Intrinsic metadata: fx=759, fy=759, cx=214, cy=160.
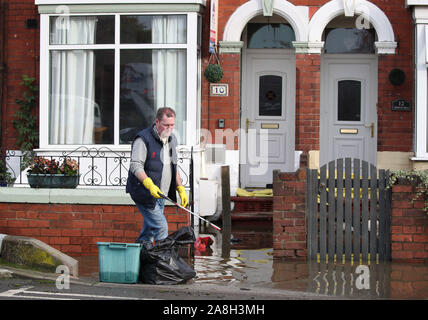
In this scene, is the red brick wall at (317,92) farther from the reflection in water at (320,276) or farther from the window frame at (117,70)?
the reflection in water at (320,276)

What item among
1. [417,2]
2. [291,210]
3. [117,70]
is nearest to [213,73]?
[117,70]

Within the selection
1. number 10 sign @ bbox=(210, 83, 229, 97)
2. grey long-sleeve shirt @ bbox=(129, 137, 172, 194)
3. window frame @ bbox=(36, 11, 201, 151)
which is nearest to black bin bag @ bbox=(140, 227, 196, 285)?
grey long-sleeve shirt @ bbox=(129, 137, 172, 194)

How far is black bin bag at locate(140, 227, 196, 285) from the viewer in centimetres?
800

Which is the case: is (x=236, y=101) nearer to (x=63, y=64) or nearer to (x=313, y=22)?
(x=313, y=22)

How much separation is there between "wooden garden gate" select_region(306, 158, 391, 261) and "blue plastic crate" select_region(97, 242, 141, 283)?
253 cm

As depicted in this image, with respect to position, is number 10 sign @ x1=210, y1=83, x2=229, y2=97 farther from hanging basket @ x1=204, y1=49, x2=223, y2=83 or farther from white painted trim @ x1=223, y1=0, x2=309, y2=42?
→ white painted trim @ x1=223, y1=0, x2=309, y2=42

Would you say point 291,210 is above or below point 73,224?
above

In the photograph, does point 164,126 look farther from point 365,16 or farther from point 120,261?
point 365,16

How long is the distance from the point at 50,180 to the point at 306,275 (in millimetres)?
3799

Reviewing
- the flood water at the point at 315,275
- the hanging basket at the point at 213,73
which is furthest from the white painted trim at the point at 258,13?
the flood water at the point at 315,275

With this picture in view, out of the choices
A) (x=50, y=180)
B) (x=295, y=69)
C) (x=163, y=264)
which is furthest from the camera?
(x=295, y=69)

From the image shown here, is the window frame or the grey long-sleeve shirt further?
the window frame

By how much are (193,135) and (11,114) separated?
3.49 metres

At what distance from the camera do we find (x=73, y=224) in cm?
1012
